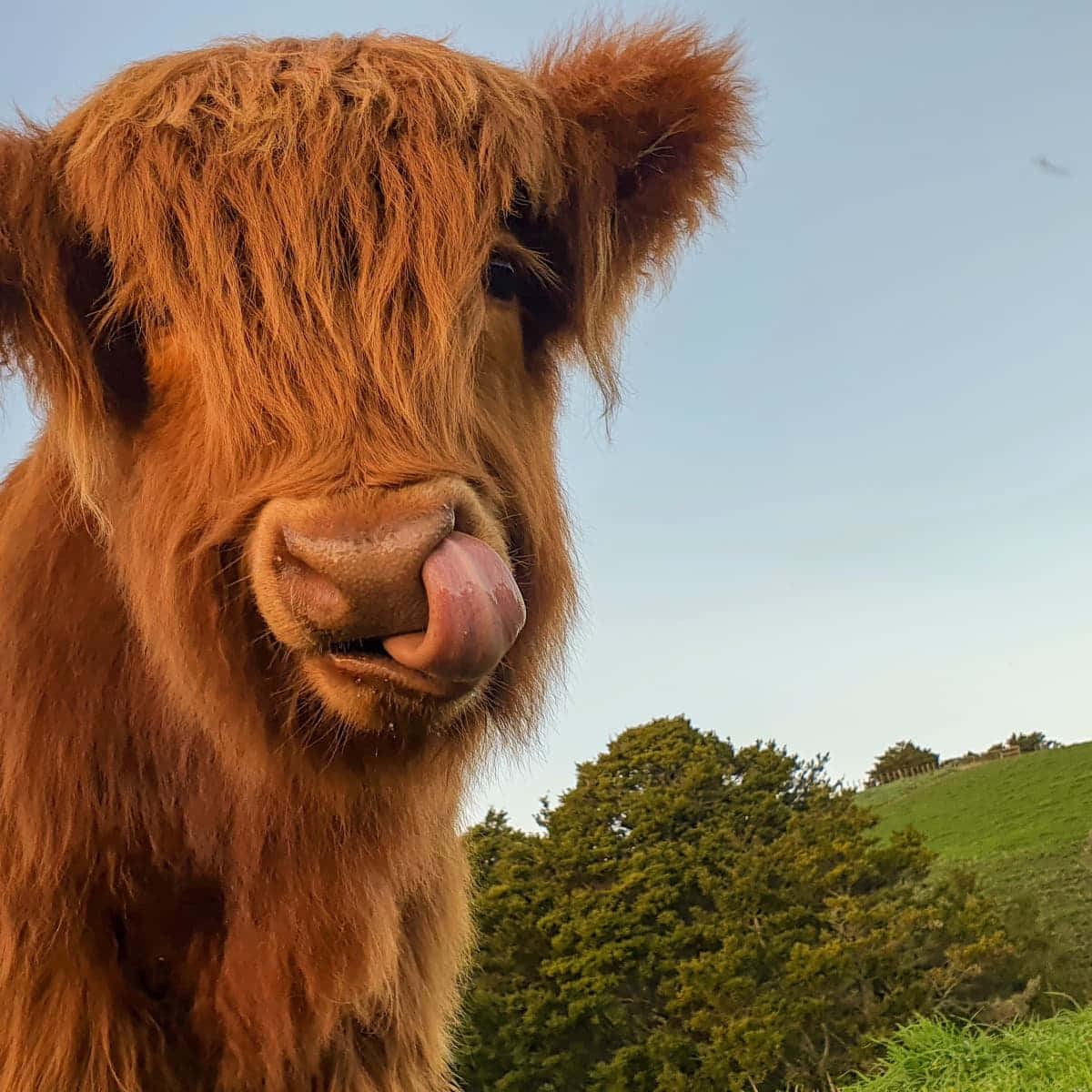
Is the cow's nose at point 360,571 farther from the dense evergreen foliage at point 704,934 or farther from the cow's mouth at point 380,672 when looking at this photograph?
the dense evergreen foliage at point 704,934

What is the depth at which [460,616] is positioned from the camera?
128cm

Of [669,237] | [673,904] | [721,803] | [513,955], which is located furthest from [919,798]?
[669,237]

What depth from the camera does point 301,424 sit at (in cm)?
150

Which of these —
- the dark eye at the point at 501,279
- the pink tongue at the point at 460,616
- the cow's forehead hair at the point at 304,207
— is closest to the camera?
the pink tongue at the point at 460,616

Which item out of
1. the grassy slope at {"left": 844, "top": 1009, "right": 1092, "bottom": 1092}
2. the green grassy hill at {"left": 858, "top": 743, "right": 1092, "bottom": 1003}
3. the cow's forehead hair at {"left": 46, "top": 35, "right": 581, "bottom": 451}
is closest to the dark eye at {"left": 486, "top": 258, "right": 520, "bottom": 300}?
the cow's forehead hair at {"left": 46, "top": 35, "right": 581, "bottom": 451}

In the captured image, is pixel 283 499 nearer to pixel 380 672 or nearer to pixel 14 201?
pixel 380 672

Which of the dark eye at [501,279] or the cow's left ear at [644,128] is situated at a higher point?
the cow's left ear at [644,128]

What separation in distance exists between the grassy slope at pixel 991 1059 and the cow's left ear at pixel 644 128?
189 inches

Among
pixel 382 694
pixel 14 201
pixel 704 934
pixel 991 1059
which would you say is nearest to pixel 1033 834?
pixel 704 934

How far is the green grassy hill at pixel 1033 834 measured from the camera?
23438 millimetres

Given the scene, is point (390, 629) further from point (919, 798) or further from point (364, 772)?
point (919, 798)

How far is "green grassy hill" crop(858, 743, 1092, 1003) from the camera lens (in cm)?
2344

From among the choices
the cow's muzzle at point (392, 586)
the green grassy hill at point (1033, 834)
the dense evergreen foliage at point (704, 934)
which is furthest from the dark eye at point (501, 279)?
the green grassy hill at point (1033, 834)

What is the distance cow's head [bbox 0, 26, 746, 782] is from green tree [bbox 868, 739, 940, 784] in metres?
41.3
